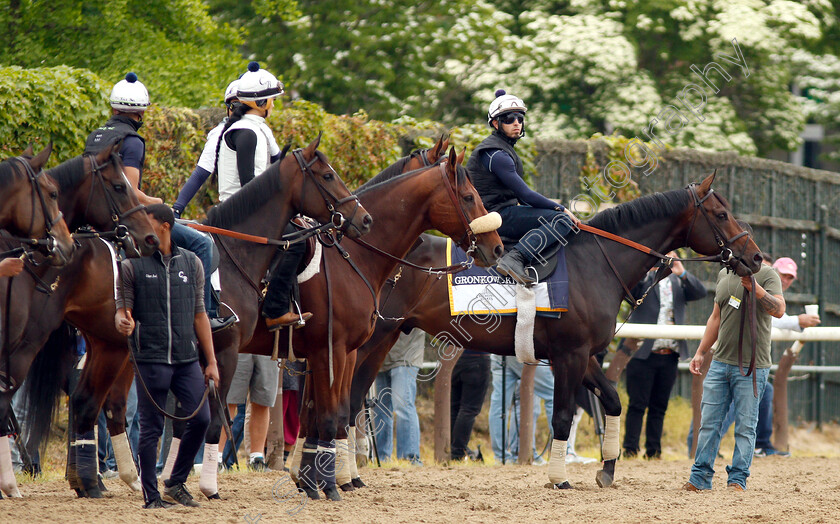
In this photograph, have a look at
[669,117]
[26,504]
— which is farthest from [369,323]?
[669,117]

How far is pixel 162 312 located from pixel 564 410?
3479 mm

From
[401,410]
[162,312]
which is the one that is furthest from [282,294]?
[401,410]

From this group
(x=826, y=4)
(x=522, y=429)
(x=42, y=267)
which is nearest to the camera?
(x=42, y=267)

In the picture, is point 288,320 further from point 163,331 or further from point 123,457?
point 123,457

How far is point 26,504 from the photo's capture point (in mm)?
6902

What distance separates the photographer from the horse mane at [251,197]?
296 inches

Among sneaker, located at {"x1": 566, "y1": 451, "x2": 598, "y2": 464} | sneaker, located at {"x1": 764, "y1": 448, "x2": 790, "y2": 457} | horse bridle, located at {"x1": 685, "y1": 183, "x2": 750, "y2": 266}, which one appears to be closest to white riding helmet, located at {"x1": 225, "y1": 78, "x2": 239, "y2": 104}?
horse bridle, located at {"x1": 685, "y1": 183, "x2": 750, "y2": 266}

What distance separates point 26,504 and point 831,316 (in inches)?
500

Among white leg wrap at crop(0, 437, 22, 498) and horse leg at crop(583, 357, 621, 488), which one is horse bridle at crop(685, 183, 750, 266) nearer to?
horse leg at crop(583, 357, 621, 488)

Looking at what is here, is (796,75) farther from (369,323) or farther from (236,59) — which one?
(369,323)

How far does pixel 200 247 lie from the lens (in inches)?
281

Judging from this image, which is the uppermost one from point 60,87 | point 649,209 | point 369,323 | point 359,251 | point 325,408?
point 60,87

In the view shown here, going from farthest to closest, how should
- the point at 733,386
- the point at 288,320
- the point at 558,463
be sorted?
the point at 733,386
the point at 558,463
the point at 288,320

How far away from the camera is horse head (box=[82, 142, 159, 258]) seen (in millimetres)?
6715
